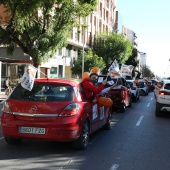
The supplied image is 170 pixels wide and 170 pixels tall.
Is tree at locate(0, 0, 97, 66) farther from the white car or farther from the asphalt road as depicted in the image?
the asphalt road

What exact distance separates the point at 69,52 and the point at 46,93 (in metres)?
38.7

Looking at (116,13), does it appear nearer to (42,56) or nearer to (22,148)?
(42,56)

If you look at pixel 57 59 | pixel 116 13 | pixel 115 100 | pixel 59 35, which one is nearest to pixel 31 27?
pixel 59 35

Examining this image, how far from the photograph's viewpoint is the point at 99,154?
6934 millimetres

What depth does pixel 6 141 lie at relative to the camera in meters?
7.61

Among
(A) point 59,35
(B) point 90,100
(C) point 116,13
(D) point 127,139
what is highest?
(C) point 116,13

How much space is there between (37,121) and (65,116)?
0.58 metres

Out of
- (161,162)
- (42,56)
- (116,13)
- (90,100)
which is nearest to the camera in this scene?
(161,162)

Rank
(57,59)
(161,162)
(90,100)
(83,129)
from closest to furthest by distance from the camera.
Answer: (161,162)
(83,129)
(90,100)
(57,59)

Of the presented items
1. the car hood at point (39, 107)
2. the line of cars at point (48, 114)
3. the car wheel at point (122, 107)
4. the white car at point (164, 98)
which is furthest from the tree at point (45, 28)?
the car hood at point (39, 107)

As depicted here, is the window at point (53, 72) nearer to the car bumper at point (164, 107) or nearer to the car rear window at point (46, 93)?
the car bumper at point (164, 107)

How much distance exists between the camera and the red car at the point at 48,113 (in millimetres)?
6785

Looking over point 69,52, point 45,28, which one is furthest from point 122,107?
point 69,52

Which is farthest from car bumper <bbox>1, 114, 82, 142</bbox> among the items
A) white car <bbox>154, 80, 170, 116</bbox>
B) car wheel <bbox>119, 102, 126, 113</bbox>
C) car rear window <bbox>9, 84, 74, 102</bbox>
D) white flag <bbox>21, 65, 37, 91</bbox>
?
car wheel <bbox>119, 102, 126, 113</bbox>
